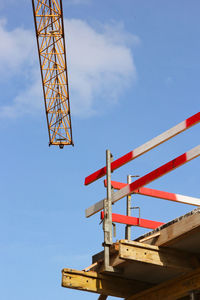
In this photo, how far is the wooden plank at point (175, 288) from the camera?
7387 mm

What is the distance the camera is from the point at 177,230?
7.22 metres

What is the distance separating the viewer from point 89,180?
8945 mm

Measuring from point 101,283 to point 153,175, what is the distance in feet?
5.65

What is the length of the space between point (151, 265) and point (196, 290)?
657 millimetres

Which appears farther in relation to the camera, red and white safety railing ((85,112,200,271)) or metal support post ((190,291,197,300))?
red and white safety railing ((85,112,200,271))

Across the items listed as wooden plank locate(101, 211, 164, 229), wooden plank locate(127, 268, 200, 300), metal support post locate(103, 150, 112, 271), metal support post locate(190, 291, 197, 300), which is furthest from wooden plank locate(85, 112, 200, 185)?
metal support post locate(190, 291, 197, 300)

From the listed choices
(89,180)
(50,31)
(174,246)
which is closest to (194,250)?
(174,246)

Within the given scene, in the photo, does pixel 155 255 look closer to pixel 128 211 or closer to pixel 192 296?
pixel 192 296

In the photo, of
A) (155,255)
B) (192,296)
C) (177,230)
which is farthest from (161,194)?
(192,296)

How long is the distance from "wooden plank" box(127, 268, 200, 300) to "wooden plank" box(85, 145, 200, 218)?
1324 mm

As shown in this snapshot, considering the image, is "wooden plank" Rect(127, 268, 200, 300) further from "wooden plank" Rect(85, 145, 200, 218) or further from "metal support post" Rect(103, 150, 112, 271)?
"wooden plank" Rect(85, 145, 200, 218)

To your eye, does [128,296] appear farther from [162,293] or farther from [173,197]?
[173,197]

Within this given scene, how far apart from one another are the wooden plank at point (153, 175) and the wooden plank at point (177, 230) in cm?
69

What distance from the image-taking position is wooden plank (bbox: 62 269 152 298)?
791cm
